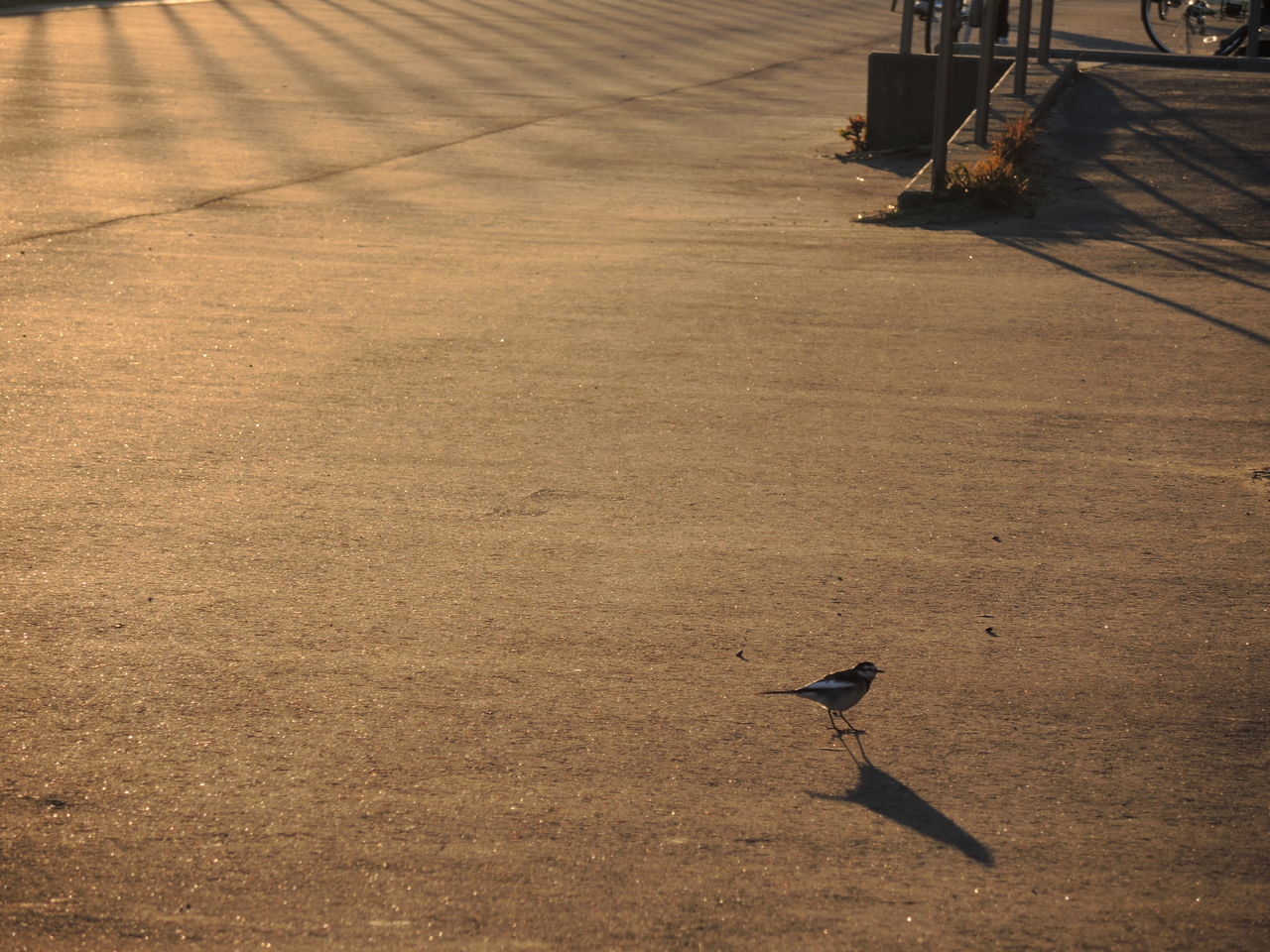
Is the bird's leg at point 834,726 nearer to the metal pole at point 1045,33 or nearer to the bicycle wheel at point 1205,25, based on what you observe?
the metal pole at point 1045,33

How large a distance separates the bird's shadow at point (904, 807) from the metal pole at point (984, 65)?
9973 millimetres

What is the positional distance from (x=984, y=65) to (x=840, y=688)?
10078 millimetres

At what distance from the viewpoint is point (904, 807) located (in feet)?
13.3

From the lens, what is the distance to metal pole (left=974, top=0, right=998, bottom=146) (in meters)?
13.0

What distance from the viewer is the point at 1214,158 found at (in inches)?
530

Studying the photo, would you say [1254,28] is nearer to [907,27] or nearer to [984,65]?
[907,27]

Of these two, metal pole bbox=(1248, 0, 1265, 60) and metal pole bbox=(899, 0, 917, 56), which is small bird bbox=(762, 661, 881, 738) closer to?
metal pole bbox=(899, 0, 917, 56)

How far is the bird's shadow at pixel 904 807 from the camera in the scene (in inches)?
153

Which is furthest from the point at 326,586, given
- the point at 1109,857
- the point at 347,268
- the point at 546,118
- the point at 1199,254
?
the point at 546,118

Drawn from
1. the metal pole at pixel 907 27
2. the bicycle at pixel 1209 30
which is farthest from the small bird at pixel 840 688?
the bicycle at pixel 1209 30

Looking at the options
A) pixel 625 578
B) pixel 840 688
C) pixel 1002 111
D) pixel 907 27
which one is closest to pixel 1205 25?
pixel 907 27

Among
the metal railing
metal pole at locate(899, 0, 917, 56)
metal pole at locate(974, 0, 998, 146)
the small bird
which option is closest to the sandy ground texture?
Result: the small bird

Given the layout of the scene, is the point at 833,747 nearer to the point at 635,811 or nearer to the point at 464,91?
the point at 635,811

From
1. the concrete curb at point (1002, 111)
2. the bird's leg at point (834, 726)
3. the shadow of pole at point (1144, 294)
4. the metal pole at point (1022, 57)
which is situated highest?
the metal pole at point (1022, 57)
